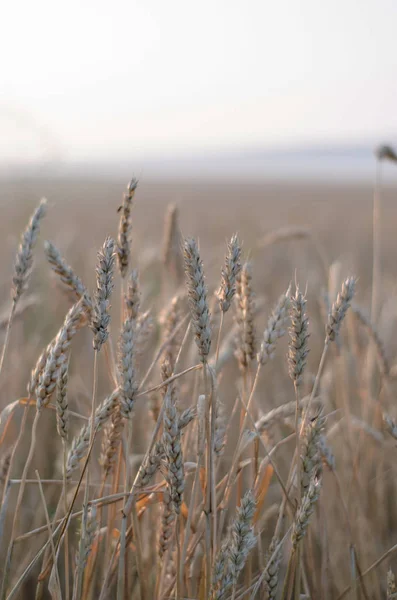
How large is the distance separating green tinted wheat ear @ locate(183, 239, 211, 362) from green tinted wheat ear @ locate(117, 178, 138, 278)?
188 millimetres

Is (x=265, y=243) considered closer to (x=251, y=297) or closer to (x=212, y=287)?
(x=212, y=287)

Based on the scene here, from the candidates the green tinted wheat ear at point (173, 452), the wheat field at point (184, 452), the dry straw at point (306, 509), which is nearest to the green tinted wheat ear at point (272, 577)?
the wheat field at point (184, 452)

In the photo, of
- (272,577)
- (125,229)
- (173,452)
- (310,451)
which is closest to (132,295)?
(125,229)

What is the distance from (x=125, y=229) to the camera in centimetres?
109

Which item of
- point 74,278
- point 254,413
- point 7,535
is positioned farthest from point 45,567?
point 7,535

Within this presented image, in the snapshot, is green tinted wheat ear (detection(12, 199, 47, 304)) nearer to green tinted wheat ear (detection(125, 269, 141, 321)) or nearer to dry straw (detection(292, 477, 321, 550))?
green tinted wheat ear (detection(125, 269, 141, 321))

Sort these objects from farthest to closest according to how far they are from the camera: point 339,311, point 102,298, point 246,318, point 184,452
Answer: point 184,452
point 246,318
point 339,311
point 102,298

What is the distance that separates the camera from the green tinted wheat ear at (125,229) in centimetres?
107

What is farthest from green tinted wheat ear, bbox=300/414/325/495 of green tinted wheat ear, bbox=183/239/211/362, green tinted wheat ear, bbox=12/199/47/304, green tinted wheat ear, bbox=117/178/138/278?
green tinted wheat ear, bbox=12/199/47/304

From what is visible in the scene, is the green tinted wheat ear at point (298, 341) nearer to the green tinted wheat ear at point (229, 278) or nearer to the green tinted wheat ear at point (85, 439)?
the green tinted wheat ear at point (229, 278)

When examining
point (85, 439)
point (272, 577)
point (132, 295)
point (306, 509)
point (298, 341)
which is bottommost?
point (272, 577)

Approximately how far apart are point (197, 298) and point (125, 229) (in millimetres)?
251

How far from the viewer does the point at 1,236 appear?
722 centimetres

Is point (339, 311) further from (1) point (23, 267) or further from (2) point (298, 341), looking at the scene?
(1) point (23, 267)
